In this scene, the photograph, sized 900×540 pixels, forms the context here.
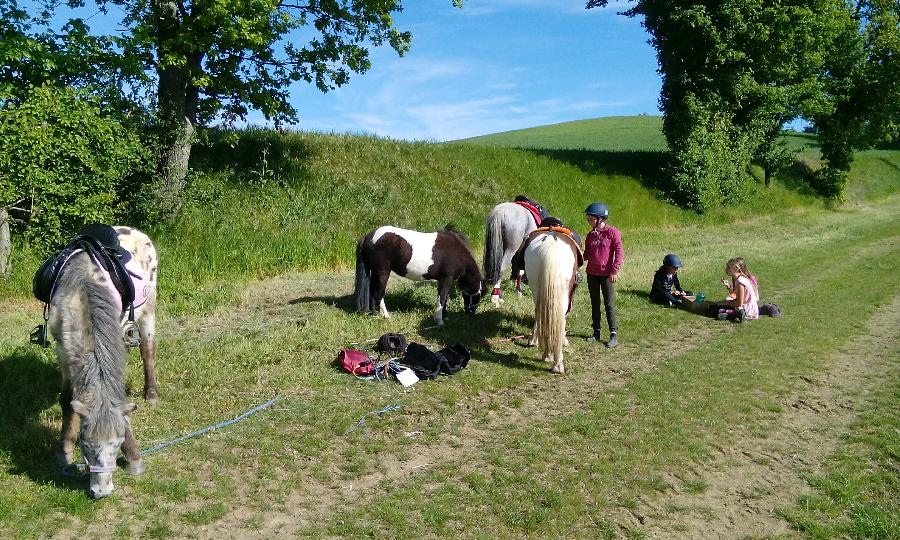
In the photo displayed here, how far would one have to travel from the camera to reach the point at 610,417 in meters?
6.28

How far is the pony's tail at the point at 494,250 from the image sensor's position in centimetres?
1080

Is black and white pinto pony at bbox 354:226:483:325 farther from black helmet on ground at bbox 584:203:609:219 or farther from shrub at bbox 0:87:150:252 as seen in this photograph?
shrub at bbox 0:87:150:252

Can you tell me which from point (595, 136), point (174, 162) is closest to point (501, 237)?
point (174, 162)

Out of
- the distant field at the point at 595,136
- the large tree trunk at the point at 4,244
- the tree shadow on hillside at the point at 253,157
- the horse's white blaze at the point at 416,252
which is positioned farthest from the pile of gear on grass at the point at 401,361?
the distant field at the point at 595,136

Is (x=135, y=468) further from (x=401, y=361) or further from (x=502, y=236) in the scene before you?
(x=502, y=236)

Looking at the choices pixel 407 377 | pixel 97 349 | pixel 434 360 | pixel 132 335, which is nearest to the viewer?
pixel 97 349

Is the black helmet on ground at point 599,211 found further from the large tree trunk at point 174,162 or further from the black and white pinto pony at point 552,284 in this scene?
the large tree trunk at point 174,162

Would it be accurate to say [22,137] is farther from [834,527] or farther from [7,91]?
[834,527]

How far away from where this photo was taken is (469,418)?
6199 millimetres

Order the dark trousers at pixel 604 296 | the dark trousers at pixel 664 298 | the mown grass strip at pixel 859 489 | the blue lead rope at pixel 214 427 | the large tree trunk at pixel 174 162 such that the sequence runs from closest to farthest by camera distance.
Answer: the mown grass strip at pixel 859 489, the blue lead rope at pixel 214 427, the dark trousers at pixel 604 296, the dark trousers at pixel 664 298, the large tree trunk at pixel 174 162

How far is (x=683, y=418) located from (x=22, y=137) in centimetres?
1122

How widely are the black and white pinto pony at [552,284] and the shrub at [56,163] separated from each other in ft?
28.6

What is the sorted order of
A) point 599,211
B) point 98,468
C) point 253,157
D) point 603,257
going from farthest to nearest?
point 253,157 < point 603,257 < point 599,211 < point 98,468

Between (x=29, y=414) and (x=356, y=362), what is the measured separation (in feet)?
10.8
